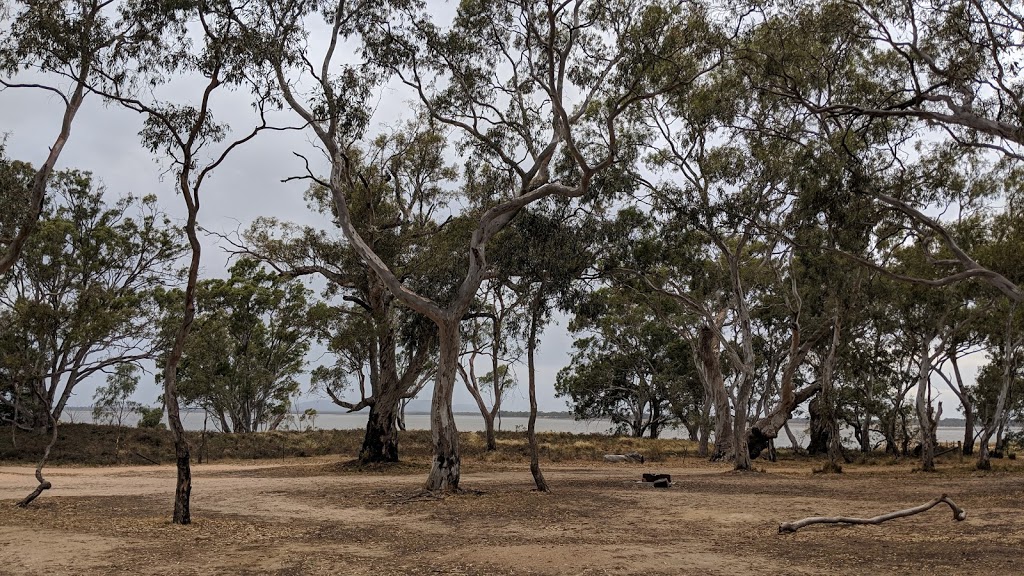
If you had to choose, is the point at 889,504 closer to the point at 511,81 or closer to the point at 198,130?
the point at 511,81

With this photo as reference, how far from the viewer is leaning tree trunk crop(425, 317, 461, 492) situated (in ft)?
57.4

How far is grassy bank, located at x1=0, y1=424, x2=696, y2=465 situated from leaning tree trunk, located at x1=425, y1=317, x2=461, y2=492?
1416 cm

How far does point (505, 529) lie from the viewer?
12.9m

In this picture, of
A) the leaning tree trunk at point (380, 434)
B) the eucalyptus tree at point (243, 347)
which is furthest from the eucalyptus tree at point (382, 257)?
the eucalyptus tree at point (243, 347)

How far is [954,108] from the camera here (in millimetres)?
14086

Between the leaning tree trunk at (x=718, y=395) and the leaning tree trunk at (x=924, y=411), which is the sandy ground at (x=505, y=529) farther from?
the leaning tree trunk at (x=718, y=395)

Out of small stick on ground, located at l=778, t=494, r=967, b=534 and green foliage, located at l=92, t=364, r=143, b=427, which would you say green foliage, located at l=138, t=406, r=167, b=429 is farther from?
small stick on ground, located at l=778, t=494, r=967, b=534

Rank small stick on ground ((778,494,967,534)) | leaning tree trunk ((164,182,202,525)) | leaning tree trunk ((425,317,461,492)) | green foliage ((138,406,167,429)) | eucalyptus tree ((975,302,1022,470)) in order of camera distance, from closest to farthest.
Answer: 1. small stick on ground ((778,494,967,534))
2. leaning tree trunk ((164,182,202,525))
3. leaning tree trunk ((425,317,461,492))
4. eucalyptus tree ((975,302,1022,470))
5. green foliage ((138,406,167,429))

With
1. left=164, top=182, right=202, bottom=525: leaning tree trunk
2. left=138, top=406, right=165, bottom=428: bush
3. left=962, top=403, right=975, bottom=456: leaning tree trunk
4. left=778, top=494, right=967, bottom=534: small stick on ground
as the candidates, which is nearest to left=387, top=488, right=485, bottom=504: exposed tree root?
left=164, top=182, right=202, bottom=525: leaning tree trunk

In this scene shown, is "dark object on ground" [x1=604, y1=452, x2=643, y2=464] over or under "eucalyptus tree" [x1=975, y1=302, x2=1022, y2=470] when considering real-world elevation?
A: under

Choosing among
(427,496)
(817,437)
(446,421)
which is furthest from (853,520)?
(817,437)

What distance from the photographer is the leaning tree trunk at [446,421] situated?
1750 cm

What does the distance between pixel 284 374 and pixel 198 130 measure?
34.1 metres

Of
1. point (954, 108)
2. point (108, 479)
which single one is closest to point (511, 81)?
point (954, 108)
